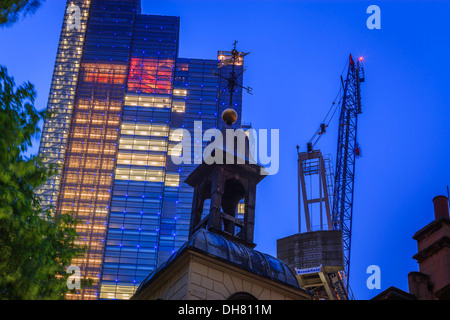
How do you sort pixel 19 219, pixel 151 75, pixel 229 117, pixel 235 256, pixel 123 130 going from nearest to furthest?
pixel 19 219 → pixel 235 256 → pixel 229 117 → pixel 123 130 → pixel 151 75

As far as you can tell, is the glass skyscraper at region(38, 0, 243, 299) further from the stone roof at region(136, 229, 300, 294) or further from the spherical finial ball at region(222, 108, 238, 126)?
the stone roof at region(136, 229, 300, 294)

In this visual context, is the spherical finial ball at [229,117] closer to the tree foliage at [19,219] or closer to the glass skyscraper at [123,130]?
the tree foliage at [19,219]

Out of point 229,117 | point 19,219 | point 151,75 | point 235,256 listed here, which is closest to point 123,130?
point 151,75

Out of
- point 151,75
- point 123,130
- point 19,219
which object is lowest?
point 19,219

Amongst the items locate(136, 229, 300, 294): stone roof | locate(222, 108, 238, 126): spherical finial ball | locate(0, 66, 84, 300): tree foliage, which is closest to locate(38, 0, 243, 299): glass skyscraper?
locate(222, 108, 238, 126): spherical finial ball

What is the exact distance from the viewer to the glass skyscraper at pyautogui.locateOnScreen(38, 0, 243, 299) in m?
135

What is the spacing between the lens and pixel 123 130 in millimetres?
155250

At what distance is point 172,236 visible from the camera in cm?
13762

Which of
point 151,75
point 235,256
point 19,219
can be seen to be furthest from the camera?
point 151,75

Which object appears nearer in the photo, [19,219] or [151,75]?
[19,219]

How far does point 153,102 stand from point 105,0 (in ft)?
122

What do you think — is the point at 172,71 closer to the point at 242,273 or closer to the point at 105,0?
the point at 105,0

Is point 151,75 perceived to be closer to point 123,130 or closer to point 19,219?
point 123,130
